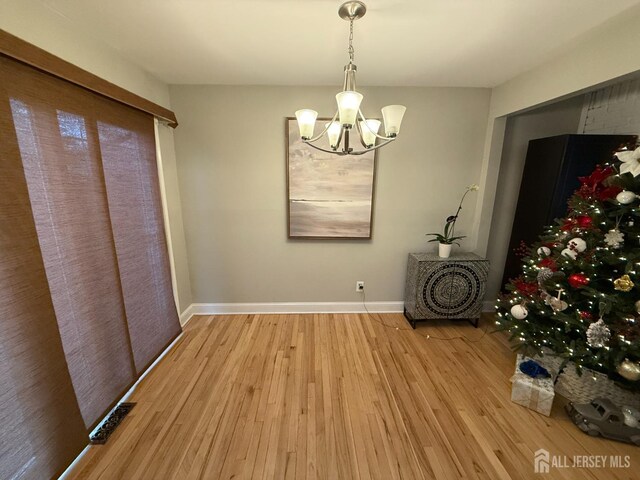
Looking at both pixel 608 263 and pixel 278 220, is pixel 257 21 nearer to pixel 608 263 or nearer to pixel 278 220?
pixel 278 220

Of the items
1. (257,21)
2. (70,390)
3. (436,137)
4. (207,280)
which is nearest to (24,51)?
(257,21)

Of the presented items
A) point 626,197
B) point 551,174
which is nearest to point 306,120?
point 626,197

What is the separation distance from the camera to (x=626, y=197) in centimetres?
136

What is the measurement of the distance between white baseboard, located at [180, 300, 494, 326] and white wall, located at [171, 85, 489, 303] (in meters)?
0.07

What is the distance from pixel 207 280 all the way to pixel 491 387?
2.78 m

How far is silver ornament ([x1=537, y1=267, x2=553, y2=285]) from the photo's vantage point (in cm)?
→ 164

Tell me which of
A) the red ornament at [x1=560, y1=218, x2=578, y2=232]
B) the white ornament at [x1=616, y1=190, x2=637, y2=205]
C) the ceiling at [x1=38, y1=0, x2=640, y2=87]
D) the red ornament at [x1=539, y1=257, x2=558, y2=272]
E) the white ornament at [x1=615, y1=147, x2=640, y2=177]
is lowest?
the red ornament at [x1=539, y1=257, x2=558, y2=272]

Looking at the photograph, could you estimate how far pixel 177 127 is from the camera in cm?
243

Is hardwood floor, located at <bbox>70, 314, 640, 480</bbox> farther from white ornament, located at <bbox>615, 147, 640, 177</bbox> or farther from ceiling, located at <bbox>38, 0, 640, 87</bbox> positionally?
ceiling, located at <bbox>38, 0, 640, 87</bbox>

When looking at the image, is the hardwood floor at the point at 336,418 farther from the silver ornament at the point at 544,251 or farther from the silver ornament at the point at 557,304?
the silver ornament at the point at 544,251

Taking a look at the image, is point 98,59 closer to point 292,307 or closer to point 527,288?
point 292,307

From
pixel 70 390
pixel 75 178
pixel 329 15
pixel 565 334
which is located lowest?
pixel 70 390

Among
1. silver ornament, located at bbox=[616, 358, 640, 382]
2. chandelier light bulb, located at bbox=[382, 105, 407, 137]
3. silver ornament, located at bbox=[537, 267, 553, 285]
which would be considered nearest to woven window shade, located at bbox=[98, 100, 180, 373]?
chandelier light bulb, located at bbox=[382, 105, 407, 137]

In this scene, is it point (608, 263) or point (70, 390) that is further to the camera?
point (608, 263)
